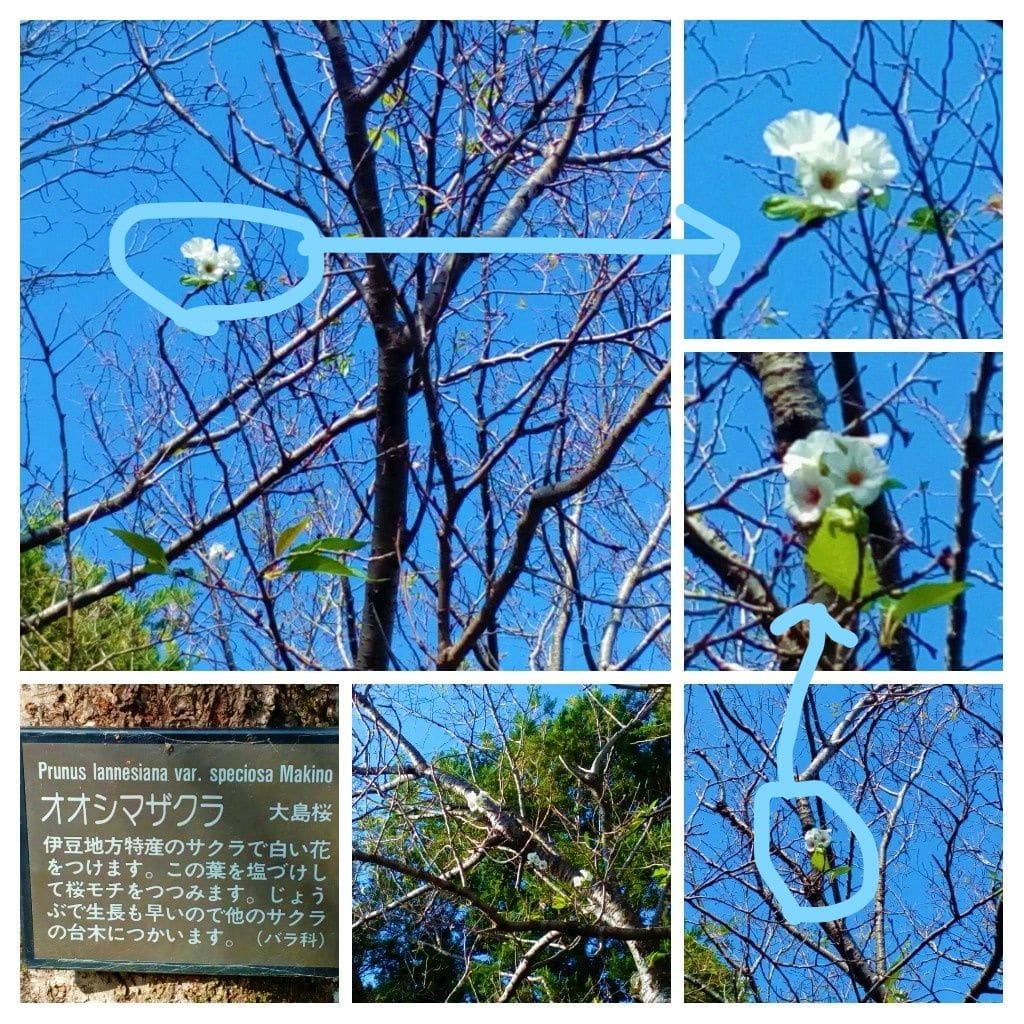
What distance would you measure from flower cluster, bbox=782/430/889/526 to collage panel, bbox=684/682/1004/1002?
0.29 metres

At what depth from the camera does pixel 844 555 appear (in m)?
1.62

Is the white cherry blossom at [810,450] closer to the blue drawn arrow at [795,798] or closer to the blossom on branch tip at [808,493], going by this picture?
the blossom on branch tip at [808,493]

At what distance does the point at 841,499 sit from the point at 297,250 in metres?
0.90

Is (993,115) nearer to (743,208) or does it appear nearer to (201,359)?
(743,208)

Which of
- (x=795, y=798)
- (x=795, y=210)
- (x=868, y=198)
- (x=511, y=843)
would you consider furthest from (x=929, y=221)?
(x=511, y=843)

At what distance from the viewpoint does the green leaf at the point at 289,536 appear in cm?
170

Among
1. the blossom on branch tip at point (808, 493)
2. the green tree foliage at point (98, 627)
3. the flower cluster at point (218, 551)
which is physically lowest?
the green tree foliage at point (98, 627)

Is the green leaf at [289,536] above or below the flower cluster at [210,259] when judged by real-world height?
below

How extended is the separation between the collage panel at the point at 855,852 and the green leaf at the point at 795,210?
71 centimetres

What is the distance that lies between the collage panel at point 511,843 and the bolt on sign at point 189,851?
0.08 m

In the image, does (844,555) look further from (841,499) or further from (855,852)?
(855,852)

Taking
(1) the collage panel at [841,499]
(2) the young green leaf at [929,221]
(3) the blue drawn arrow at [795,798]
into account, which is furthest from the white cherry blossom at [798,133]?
(3) the blue drawn arrow at [795,798]

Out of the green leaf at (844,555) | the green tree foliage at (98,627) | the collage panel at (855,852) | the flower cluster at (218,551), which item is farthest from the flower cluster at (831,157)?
the green tree foliage at (98,627)

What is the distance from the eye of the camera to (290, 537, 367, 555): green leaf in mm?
1688
